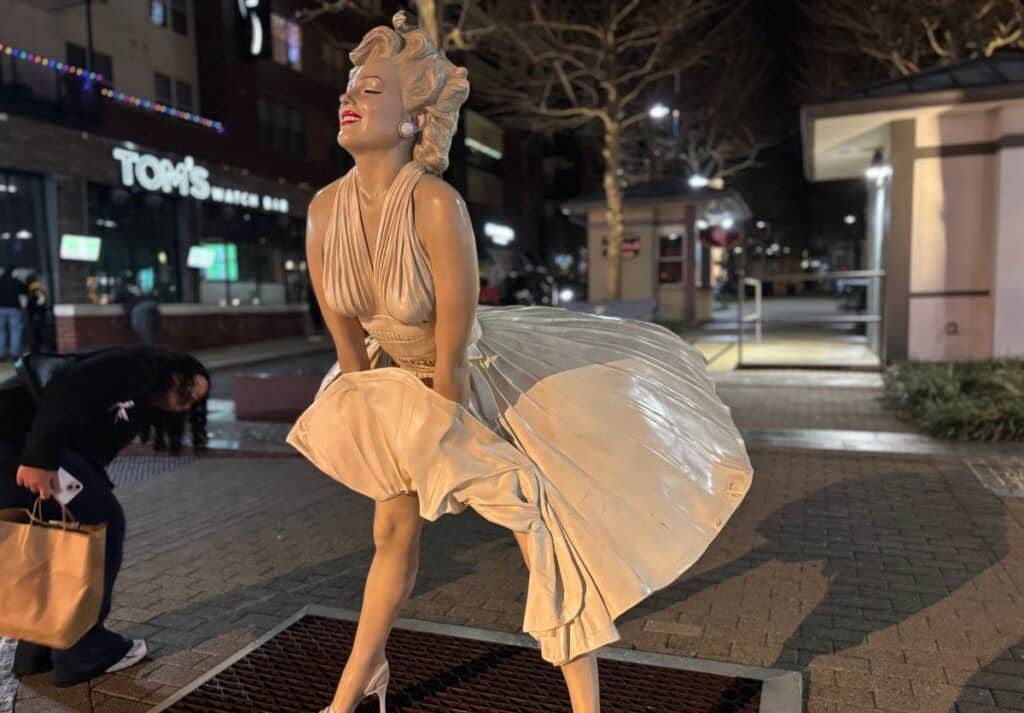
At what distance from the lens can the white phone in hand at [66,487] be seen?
2.84 metres

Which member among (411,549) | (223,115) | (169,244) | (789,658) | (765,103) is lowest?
(789,658)

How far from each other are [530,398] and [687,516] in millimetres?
585

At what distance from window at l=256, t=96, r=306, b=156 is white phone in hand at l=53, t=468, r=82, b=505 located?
2274 cm

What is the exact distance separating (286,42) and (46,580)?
2573cm

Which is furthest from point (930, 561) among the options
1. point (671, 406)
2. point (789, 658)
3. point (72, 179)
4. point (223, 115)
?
point (223, 115)

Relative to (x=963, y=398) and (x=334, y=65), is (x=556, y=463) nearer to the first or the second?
(x=963, y=398)

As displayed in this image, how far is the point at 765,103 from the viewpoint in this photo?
29109mm

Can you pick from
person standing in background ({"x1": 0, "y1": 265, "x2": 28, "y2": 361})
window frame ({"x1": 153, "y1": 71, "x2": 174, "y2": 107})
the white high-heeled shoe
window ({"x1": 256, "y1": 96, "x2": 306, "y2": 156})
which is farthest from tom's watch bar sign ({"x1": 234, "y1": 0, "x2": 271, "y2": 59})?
the white high-heeled shoe

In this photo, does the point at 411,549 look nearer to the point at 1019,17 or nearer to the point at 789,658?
the point at 789,658

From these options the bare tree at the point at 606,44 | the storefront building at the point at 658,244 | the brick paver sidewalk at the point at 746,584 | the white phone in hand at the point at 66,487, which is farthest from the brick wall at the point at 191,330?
the white phone in hand at the point at 66,487

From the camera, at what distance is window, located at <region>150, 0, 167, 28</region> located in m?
20.7

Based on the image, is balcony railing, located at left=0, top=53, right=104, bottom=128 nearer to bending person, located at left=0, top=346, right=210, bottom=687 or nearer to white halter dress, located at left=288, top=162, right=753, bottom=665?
bending person, located at left=0, top=346, right=210, bottom=687

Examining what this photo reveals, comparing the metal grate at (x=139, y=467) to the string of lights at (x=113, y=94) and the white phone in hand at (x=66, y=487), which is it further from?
the string of lights at (x=113, y=94)

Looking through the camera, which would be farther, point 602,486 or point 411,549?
point 411,549
